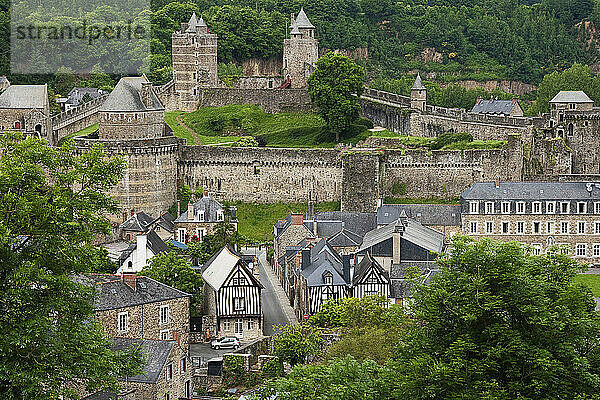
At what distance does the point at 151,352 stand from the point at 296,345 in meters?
6.47

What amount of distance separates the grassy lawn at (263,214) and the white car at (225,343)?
18088 mm

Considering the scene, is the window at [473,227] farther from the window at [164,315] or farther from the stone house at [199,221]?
the window at [164,315]

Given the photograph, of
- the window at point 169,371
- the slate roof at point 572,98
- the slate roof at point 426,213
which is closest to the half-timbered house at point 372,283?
the slate roof at point 426,213

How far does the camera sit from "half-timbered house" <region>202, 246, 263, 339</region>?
46469 mm

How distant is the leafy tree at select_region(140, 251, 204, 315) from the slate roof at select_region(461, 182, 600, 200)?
19.5 m

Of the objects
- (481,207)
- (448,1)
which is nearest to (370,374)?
(481,207)

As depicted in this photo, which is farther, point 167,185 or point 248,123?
point 248,123

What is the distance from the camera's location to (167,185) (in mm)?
65625

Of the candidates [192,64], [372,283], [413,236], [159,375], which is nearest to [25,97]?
[192,64]

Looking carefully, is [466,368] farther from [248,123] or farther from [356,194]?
[248,123]

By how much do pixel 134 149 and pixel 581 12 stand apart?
263ft

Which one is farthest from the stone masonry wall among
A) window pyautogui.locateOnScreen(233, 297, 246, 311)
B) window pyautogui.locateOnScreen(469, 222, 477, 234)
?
window pyautogui.locateOnScreen(233, 297, 246, 311)

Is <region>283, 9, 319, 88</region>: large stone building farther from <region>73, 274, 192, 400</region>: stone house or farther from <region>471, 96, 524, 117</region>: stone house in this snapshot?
<region>73, 274, 192, 400</region>: stone house

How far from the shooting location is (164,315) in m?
41.4
